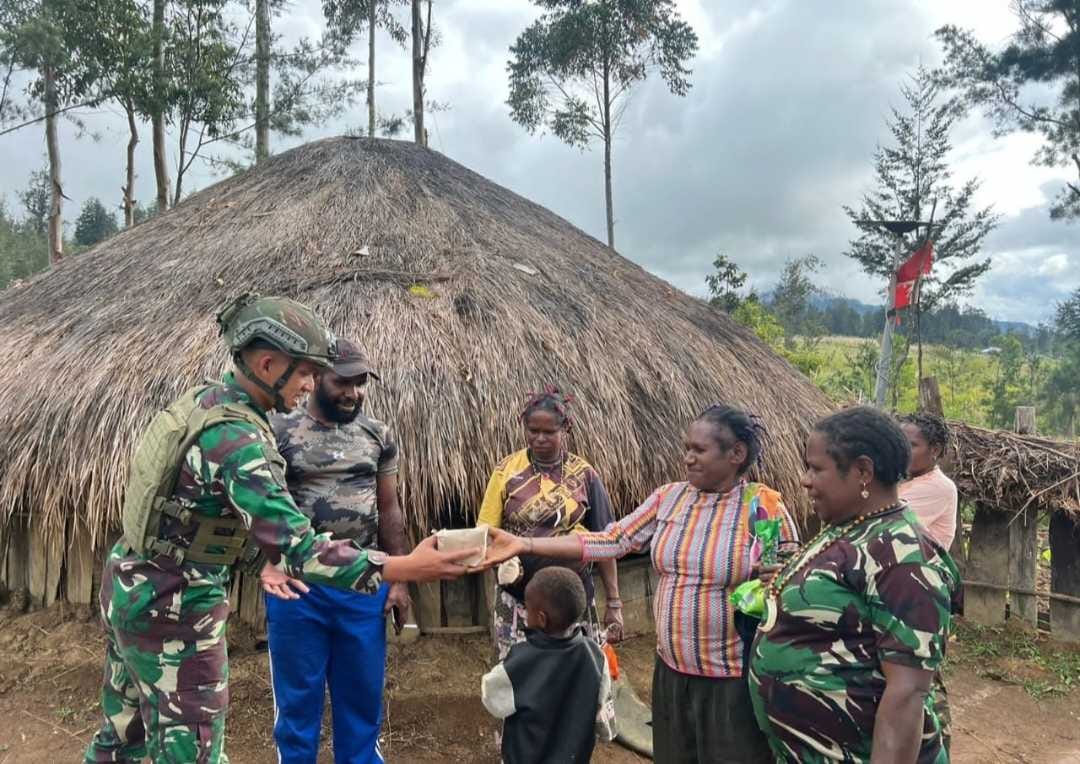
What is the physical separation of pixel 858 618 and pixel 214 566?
1775 millimetres

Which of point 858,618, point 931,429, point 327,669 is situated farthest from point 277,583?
point 931,429

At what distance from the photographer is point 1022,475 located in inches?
208

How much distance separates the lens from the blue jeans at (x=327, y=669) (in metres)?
2.60

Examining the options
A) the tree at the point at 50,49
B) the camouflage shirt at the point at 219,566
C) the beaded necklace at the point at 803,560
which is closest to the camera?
the beaded necklace at the point at 803,560

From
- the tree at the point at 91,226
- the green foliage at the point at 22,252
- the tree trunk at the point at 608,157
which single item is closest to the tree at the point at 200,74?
the tree trunk at the point at 608,157

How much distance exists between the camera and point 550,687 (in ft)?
7.13

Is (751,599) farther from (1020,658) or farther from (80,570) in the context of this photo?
(1020,658)

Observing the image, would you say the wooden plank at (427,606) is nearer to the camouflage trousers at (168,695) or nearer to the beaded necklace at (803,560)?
the camouflage trousers at (168,695)

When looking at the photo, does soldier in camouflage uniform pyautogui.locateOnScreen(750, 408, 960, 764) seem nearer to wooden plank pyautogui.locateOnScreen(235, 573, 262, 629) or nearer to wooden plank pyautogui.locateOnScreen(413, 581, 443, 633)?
wooden plank pyautogui.locateOnScreen(413, 581, 443, 633)

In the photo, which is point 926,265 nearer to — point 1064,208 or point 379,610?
point 379,610

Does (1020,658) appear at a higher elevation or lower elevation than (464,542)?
lower

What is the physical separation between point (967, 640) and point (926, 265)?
165 inches

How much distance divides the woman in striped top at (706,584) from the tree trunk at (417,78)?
13.7 metres

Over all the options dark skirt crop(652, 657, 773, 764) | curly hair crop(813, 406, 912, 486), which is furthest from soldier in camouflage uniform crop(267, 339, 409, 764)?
curly hair crop(813, 406, 912, 486)
